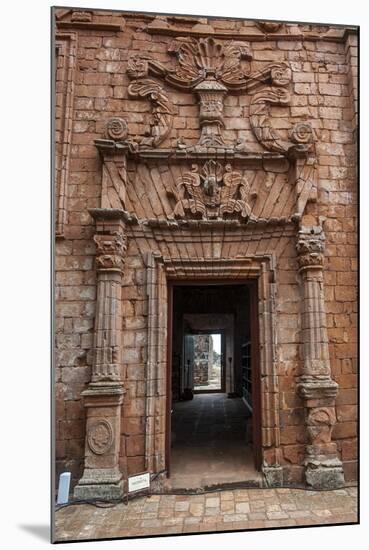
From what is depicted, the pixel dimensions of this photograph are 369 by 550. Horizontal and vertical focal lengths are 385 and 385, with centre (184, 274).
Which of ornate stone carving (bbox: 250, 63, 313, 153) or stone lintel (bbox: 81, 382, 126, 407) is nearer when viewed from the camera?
stone lintel (bbox: 81, 382, 126, 407)

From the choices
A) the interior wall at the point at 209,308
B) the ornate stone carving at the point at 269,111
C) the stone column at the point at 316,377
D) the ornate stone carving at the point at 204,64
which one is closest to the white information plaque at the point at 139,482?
the stone column at the point at 316,377

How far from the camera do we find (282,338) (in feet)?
13.5

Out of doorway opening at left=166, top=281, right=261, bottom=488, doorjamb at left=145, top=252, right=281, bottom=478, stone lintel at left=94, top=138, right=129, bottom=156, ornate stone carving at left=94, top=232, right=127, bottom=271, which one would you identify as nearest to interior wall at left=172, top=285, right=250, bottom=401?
doorway opening at left=166, top=281, right=261, bottom=488

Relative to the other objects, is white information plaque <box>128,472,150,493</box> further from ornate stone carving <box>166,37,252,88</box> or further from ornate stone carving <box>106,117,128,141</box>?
ornate stone carving <box>166,37,252,88</box>

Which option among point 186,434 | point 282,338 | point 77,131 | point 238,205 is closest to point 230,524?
point 282,338

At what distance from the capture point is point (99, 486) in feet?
11.8

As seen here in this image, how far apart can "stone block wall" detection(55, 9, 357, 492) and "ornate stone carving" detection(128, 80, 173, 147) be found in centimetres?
7

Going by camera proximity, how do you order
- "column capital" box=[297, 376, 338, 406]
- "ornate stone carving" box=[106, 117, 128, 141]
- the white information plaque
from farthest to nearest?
"ornate stone carving" box=[106, 117, 128, 141] < "column capital" box=[297, 376, 338, 406] < the white information plaque

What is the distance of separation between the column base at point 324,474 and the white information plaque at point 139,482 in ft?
5.18

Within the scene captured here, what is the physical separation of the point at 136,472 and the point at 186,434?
191 centimetres

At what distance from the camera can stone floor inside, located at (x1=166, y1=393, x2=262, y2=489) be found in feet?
13.0

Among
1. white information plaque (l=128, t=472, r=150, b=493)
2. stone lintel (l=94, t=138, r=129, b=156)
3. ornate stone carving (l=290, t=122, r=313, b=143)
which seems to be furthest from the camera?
ornate stone carving (l=290, t=122, r=313, b=143)

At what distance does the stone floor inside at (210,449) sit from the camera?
395 centimetres

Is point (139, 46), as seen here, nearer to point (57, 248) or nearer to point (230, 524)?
point (57, 248)
